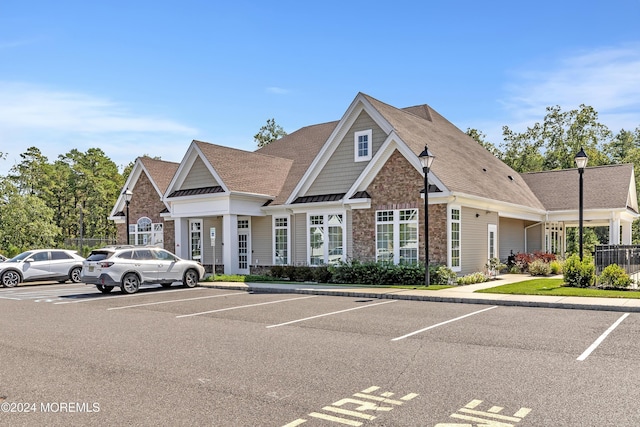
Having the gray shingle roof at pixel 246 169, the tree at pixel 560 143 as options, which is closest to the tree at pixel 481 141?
the tree at pixel 560 143

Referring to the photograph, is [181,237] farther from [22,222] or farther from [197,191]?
[22,222]

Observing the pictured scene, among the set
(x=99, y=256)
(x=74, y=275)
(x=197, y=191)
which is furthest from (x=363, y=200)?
(x=74, y=275)

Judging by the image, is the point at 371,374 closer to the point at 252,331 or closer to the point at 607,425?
the point at 607,425

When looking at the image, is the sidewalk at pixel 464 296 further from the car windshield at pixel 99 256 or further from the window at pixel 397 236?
the car windshield at pixel 99 256

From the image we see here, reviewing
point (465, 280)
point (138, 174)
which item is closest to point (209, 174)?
point (138, 174)

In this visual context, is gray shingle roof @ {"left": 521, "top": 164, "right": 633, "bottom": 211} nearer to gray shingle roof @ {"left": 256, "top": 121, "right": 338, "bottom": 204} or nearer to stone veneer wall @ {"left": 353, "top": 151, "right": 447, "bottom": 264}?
stone veneer wall @ {"left": 353, "top": 151, "right": 447, "bottom": 264}

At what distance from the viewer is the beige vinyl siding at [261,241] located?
2839 centimetres

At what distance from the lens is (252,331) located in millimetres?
11375

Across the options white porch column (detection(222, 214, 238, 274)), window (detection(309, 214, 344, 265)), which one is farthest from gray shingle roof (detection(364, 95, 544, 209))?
white porch column (detection(222, 214, 238, 274))

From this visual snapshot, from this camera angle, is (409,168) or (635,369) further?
(409,168)

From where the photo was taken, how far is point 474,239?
77.3 ft

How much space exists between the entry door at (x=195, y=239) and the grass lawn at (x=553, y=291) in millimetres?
17676

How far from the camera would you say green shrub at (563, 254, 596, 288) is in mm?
18344

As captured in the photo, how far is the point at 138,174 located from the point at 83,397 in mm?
29268
